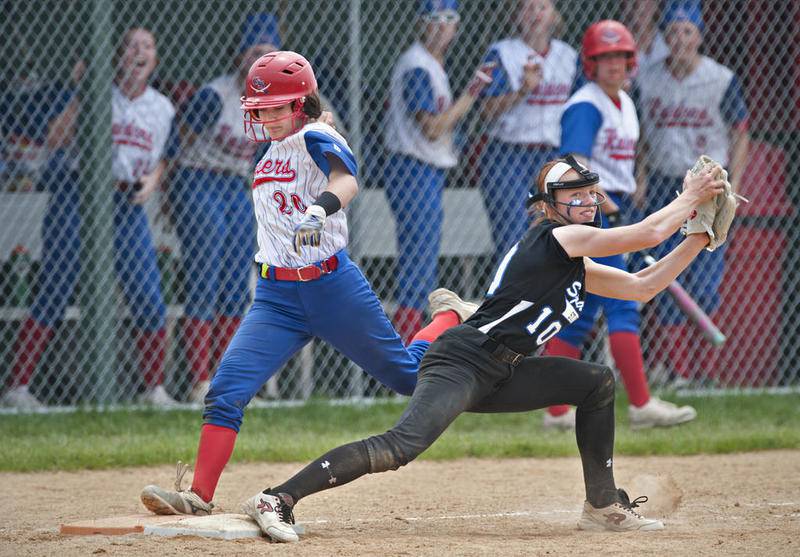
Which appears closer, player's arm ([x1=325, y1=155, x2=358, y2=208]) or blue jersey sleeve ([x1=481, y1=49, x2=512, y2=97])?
player's arm ([x1=325, y1=155, x2=358, y2=208])

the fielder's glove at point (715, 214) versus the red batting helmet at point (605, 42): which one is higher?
the red batting helmet at point (605, 42)

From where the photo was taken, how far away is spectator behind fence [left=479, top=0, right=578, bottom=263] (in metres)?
7.46

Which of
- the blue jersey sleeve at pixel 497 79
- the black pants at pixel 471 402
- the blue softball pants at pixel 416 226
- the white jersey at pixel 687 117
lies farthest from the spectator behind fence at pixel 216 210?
the black pants at pixel 471 402

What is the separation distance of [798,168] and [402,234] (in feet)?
11.1

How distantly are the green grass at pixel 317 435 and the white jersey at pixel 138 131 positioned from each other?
1530mm

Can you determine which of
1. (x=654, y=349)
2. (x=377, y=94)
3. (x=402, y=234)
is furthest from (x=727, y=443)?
(x=377, y=94)

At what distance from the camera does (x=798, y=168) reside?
8.84m

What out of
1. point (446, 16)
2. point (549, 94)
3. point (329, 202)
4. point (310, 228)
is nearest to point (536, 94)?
point (549, 94)

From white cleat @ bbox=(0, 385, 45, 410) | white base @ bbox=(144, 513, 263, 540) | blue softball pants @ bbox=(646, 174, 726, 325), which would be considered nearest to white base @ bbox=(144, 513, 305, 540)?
white base @ bbox=(144, 513, 263, 540)

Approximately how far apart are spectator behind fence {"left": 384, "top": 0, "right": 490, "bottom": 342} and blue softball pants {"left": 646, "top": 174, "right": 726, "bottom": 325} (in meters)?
1.48

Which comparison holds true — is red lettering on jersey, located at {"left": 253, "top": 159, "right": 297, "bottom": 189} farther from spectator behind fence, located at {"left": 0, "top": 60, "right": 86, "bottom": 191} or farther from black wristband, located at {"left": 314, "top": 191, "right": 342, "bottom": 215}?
spectator behind fence, located at {"left": 0, "top": 60, "right": 86, "bottom": 191}

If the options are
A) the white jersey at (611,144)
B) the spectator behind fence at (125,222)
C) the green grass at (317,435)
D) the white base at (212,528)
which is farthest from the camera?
the spectator behind fence at (125,222)

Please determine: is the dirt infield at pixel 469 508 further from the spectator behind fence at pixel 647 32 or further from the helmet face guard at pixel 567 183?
the spectator behind fence at pixel 647 32

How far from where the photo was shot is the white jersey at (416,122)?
7.41 meters
